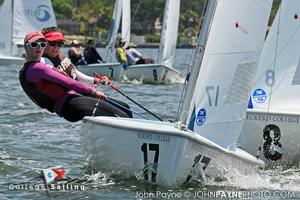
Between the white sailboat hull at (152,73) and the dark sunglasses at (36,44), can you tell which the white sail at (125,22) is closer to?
Result: the white sailboat hull at (152,73)

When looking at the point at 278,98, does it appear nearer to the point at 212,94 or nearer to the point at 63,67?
the point at 212,94

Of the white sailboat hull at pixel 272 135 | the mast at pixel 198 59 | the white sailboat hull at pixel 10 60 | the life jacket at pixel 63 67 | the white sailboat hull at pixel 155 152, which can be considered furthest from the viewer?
the white sailboat hull at pixel 10 60

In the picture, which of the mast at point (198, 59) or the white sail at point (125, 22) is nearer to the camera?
the mast at point (198, 59)

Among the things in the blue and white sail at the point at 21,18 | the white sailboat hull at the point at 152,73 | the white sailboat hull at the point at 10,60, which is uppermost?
the blue and white sail at the point at 21,18

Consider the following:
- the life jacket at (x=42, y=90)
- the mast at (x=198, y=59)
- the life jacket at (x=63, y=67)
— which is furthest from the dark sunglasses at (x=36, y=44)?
the mast at (x=198, y=59)

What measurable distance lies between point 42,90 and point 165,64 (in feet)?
48.8

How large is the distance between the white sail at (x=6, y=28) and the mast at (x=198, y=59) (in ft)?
75.1

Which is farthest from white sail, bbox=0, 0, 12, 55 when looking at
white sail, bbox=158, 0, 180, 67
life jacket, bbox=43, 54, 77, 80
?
life jacket, bbox=43, 54, 77, 80

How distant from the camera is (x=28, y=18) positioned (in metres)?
30.4

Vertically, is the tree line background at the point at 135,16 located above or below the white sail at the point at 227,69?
below

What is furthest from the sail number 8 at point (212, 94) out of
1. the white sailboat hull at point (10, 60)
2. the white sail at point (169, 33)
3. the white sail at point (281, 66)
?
the white sailboat hull at point (10, 60)

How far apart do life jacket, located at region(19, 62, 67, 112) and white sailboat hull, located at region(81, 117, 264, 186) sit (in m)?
0.37

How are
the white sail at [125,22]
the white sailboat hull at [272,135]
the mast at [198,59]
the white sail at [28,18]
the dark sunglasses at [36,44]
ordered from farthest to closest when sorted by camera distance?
1. the white sail at [28,18]
2. the white sail at [125,22]
3. the white sailboat hull at [272,135]
4. the dark sunglasses at [36,44]
5. the mast at [198,59]

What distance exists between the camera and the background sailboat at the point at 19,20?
97.6ft
